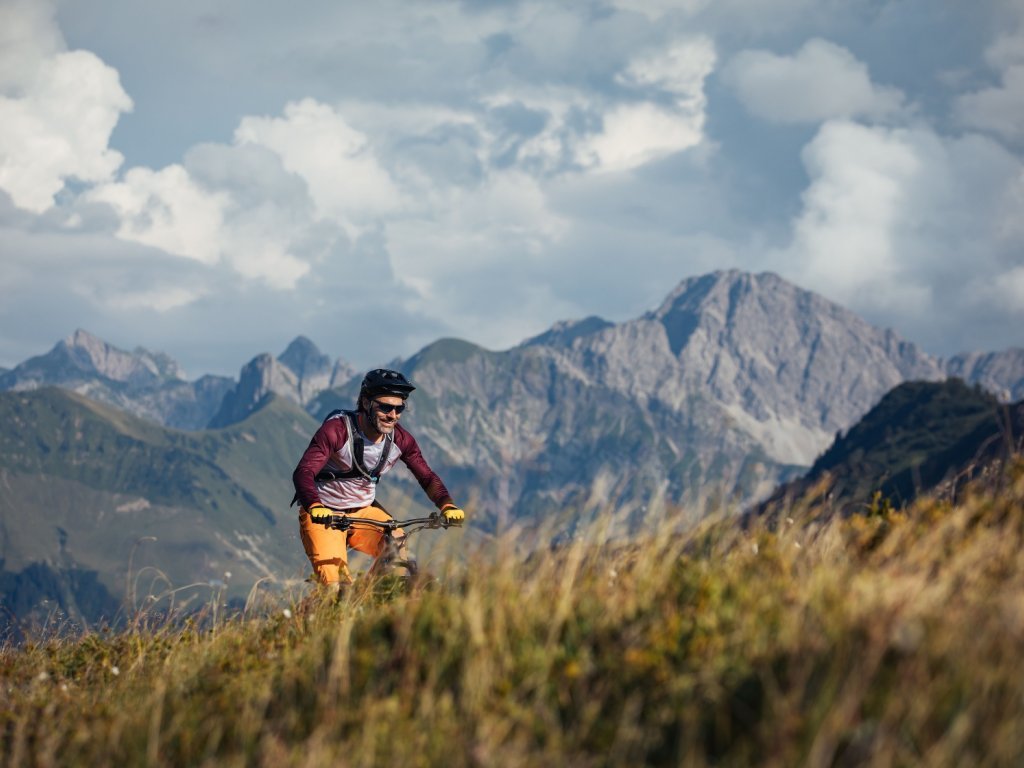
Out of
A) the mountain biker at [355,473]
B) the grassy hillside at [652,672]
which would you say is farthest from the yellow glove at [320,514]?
the grassy hillside at [652,672]

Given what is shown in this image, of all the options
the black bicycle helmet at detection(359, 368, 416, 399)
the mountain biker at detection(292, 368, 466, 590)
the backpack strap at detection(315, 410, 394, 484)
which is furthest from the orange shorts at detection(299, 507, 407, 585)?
the black bicycle helmet at detection(359, 368, 416, 399)

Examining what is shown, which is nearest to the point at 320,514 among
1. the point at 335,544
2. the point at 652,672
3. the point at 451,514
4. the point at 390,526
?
the point at 335,544

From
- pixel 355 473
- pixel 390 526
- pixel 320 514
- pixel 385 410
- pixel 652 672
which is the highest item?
pixel 385 410

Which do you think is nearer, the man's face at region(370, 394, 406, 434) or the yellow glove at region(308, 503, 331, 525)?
the yellow glove at region(308, 503, 331, 525)

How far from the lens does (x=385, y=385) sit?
10.9 metres

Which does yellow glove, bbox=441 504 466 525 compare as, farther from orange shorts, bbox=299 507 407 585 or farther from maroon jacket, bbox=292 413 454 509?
orange shorts, bbox=299 507 407 585

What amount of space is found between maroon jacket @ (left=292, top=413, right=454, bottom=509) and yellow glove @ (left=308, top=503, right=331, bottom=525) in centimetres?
12

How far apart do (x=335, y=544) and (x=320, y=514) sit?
0.51 m

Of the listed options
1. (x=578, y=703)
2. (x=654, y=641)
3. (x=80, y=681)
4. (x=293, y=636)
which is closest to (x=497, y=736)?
(x=578, y=703)

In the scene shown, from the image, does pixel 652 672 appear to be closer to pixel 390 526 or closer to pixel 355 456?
pixel 390 526

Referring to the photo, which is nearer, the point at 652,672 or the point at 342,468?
the point at 652,672

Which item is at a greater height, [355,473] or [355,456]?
[355,456]

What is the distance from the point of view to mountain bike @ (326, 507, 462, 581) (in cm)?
1000

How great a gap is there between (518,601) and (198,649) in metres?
3.57
